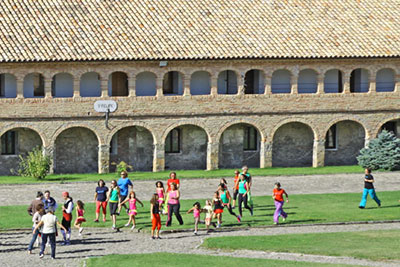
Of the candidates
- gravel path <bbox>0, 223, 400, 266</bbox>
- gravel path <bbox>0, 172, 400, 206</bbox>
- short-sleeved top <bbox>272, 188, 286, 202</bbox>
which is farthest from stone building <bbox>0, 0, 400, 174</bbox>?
short-sleeved top <bbox>272, 188, 286, 202</bbox>

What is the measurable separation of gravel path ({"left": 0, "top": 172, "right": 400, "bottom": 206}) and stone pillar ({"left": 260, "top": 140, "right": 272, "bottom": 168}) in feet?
11.7

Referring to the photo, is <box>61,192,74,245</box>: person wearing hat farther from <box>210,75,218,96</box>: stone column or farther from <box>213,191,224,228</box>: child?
<box>210,75,218,96</box>: stone column

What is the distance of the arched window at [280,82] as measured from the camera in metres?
57.2

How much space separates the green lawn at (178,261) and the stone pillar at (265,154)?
75.5ft

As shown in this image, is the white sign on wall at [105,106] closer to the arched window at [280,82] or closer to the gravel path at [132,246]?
the arched window at [280,82]

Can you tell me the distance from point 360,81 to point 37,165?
17.4 m

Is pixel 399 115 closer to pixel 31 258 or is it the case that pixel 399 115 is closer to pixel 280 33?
pixel 280 33

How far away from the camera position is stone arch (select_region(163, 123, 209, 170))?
5628 centimetres

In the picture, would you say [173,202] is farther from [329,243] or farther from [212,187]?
[212,187]

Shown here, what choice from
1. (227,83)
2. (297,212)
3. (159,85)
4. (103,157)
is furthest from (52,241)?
(227,83)

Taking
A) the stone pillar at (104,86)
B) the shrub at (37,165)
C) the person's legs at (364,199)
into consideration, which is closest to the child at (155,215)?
the person's legs at (364,199)

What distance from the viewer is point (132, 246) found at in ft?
115

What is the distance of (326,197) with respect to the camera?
4522cm

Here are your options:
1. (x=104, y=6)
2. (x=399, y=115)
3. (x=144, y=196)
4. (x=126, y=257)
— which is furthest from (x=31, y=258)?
(x=399, y=115)
